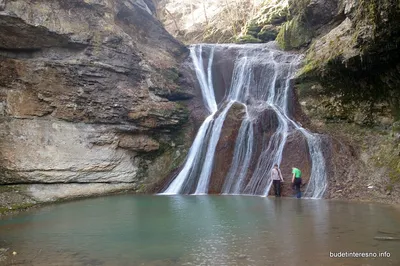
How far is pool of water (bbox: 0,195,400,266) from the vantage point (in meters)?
6.14

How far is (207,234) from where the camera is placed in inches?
317

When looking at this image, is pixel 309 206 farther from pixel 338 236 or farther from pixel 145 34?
pixel 145 34

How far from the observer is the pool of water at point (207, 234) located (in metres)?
6.14

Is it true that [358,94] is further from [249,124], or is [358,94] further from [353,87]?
[249,124]

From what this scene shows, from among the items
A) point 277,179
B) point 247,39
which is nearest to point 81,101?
point 277,179

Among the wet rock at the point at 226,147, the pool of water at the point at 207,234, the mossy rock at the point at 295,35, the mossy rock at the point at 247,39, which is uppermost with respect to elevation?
the mossy rock at the point at 247,39

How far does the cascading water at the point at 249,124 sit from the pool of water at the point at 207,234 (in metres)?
3.49

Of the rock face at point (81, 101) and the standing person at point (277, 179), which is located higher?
the rock face at point (81, 101)

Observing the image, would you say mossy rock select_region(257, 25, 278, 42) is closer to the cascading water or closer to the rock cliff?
the rock cliff

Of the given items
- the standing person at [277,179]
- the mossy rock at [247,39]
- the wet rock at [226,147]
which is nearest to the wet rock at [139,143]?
the wet rock at [226,147]

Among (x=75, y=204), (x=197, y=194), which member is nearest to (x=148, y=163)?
(x=197, y=194)

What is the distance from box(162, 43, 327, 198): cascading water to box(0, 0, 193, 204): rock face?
1.58 metres

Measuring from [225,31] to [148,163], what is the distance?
22542 mm

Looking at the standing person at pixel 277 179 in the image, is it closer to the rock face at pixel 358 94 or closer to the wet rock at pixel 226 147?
the rock face at pixel 358 94
